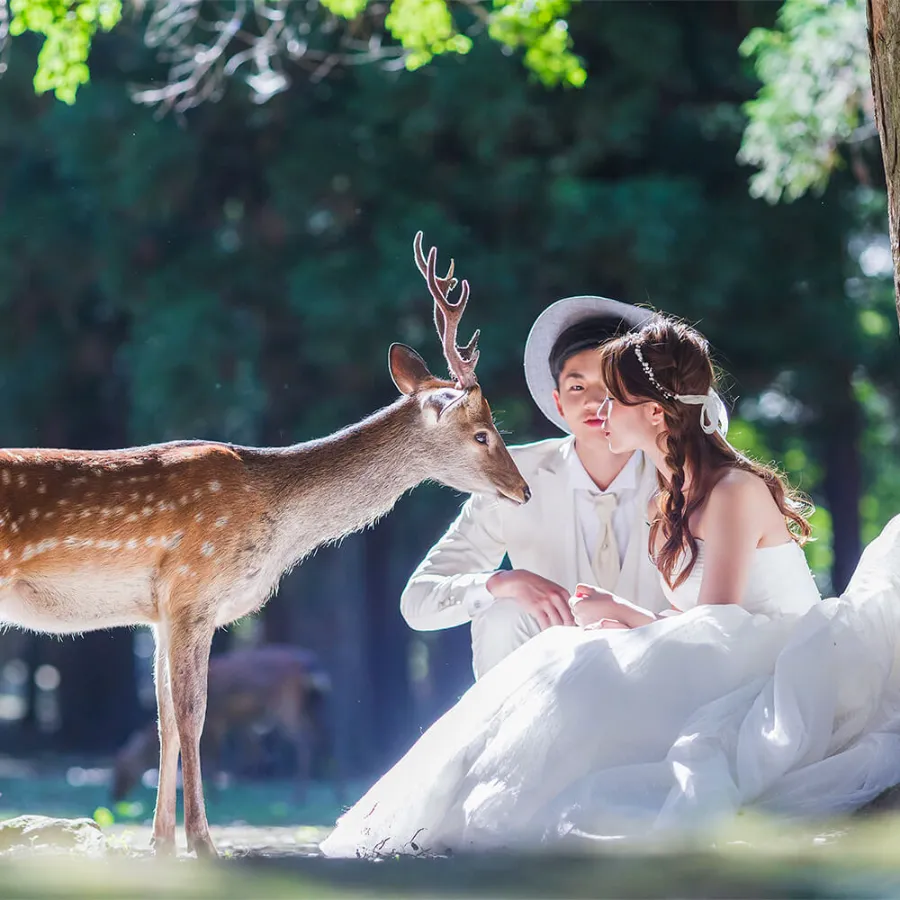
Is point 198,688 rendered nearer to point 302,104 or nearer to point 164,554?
point 164,554

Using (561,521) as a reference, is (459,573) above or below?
below

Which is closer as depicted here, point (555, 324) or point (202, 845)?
point (202, 845)

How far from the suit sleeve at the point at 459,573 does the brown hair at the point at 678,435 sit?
0.74 meters

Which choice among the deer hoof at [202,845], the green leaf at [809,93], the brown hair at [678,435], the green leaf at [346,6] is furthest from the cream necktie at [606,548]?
the green leaf at [809,93]

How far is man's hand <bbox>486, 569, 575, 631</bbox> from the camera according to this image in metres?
5.03

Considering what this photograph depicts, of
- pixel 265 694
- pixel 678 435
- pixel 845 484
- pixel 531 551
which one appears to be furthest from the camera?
pixel 845 484

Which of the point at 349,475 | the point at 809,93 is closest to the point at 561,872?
the point at 349,475

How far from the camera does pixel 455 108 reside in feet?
49.3

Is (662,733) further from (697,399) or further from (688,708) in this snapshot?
(697,399)

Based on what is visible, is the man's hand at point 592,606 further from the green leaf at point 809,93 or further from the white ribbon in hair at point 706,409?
the green leaf at point 809,93

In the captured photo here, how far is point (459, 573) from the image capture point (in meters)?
5.88

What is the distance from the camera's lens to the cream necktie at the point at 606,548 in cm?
571

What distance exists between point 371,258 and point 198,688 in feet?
36.9

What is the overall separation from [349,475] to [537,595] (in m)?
0.81
